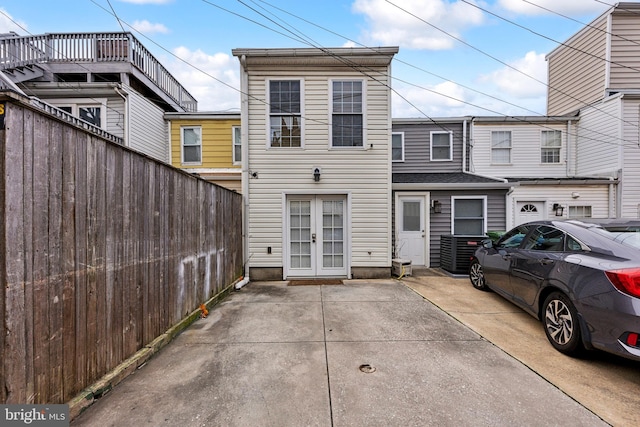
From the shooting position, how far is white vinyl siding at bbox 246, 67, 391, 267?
621 centimetres

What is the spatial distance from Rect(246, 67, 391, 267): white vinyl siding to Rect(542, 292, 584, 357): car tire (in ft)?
10.9

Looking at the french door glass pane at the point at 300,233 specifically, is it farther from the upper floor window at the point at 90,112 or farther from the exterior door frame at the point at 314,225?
the upper floor window at the point at 90,112

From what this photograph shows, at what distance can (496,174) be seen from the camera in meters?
9.31

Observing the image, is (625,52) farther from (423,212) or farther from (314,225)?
(314,225)

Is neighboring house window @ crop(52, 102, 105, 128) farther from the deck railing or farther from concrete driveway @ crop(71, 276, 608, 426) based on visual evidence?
concrete driveway @ crop(71, 276, 608, 426)

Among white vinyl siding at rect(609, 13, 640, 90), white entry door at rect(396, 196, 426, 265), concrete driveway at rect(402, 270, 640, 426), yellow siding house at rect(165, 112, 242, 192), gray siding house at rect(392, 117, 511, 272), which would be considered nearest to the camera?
concrete driveway at rect(402, 270, 640, 426)

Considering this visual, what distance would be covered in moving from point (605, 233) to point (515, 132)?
804cm

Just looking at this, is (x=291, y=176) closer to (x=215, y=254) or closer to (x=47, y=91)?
(x=215, y=254)

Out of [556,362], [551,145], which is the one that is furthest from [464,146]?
[556,362]

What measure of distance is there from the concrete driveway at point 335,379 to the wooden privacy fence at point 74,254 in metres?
0.40

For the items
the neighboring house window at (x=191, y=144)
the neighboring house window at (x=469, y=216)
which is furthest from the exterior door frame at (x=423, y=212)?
the neighboring house window at (x=191, y=144)

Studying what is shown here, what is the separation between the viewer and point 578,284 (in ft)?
9.05

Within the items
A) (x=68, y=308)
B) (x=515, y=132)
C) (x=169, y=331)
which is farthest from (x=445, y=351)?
(x=515, y=132)

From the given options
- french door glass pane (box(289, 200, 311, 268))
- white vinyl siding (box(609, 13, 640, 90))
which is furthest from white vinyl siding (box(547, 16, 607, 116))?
french door glass pane (box(289, 200, 311, 268))
